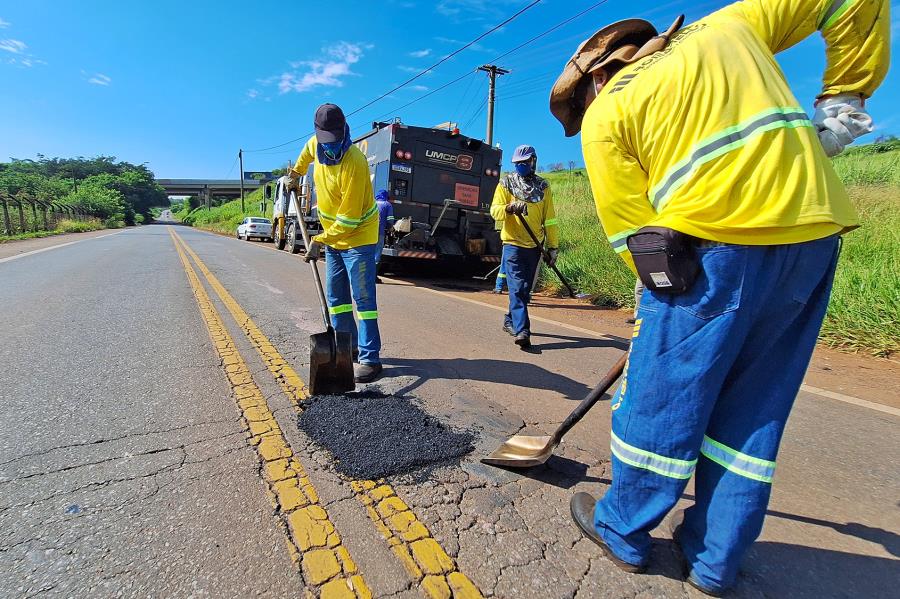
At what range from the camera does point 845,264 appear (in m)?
6.04

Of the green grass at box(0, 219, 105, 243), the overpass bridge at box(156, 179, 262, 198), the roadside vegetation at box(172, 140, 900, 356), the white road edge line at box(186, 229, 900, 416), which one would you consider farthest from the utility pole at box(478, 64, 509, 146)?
the overpass bridge at box(156, 179, 262, 198)

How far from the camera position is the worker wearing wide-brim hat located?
131cm

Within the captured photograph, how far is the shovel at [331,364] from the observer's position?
10.0 feet

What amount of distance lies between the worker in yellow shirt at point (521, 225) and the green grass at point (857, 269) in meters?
2.81

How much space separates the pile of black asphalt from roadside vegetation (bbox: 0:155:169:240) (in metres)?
21.8

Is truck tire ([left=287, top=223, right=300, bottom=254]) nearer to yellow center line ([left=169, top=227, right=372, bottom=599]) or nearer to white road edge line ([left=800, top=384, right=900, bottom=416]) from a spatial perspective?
yellow center line ([left=169, top=227, right=372, bottom=599])

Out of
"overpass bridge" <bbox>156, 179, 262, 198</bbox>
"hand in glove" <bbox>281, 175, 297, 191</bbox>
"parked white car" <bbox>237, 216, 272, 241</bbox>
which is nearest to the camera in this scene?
"hand in glove" <bbox>281, 175, 297, 191</bbox>

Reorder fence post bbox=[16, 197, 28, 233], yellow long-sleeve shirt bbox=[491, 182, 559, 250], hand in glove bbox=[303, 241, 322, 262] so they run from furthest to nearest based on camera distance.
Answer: fence post bbox=[16, 197, 28, 233], yellow long-sleeve shirt bbox=[491, 182, 559, 250], hand in glove bbox=[303, 241, 322, 262]

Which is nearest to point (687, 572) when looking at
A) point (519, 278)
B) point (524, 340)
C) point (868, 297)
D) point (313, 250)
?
point (524, 340)

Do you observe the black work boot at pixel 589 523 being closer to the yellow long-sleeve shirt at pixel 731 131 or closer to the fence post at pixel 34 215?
the yellow long-sleeve shirt at pixel 731 131

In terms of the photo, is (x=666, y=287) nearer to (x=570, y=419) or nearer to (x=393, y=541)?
(x=570, y=419)

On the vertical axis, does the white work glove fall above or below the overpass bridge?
below

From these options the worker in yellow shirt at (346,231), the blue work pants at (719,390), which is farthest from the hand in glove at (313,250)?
the blue work pants at (719,390)

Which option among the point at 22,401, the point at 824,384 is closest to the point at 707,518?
the point at 824,384
